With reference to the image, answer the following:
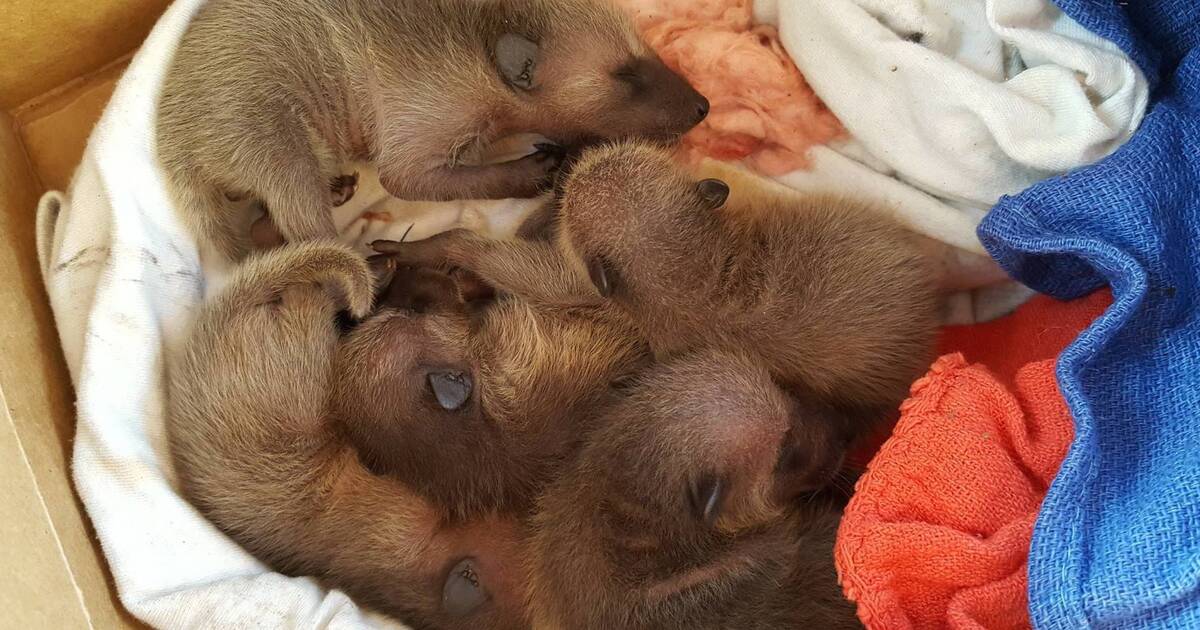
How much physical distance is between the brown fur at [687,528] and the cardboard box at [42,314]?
1.10m

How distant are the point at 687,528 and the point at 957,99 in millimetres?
1333

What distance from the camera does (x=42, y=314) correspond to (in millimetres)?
2646

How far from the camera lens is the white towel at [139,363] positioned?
7.72 ft

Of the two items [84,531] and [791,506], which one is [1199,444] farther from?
[84,531]

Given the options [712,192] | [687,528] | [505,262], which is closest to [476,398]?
[505,262]

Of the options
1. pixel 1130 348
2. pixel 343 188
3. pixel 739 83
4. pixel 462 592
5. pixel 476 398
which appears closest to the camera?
pixel 1130 348

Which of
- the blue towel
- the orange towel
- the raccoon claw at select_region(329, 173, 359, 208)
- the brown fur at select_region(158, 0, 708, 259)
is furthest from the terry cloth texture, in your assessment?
the raccoon claw at select_region(329, 173, 359, 208)

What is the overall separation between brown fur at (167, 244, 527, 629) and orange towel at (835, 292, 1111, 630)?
3.12ft

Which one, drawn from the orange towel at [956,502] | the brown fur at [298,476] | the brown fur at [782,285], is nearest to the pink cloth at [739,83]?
the brown fur at [782,285]

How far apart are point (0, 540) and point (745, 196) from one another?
216 centimetres

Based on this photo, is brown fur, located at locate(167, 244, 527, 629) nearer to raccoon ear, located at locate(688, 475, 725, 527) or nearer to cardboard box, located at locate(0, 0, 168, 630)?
cardboard box, located at locate(0, 0, 168, 630)

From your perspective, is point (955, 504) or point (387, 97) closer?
point (955, 504)

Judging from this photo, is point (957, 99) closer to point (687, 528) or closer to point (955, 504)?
point (955, 504)

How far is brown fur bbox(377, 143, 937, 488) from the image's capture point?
8.35 feet
